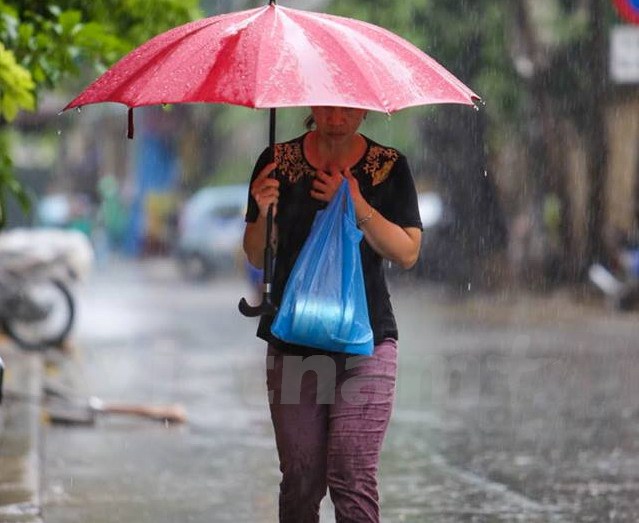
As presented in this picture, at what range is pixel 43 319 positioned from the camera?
1541 cm

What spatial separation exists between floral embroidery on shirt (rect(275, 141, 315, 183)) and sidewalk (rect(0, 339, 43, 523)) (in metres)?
2.51

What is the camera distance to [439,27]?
26.0 m

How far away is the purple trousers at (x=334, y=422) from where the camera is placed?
503 centimetres

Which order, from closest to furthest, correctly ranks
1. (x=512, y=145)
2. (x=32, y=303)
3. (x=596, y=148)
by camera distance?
(x=32, y=303) → (x=596, y=148) → (x=512, y=145)

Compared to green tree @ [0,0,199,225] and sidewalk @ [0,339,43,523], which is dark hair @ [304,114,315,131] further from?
sidewalk @ [0,339,43,523]

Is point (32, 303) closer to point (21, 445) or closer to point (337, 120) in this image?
point (21, 445)

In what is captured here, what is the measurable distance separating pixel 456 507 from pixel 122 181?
55698 mm

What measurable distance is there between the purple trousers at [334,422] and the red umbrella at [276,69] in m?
0.26

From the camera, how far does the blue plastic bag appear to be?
4949 millimetres

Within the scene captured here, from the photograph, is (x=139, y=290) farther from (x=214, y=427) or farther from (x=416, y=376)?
(x=214, y=427)

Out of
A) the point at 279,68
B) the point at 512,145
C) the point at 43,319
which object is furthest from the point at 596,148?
the point at 279,68

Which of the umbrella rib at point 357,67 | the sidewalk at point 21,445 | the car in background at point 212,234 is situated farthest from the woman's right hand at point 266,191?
the car in background at point 212,234

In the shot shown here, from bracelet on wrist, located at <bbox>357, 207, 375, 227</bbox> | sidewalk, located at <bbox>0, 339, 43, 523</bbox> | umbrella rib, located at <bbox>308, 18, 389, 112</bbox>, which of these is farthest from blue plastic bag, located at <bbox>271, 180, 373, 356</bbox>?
sidewalk, located at <bbox>0, 339, 43, 523</bbox>

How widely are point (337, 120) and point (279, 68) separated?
31 cm
